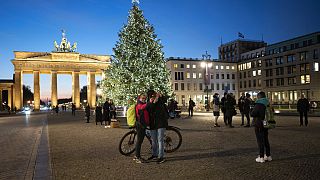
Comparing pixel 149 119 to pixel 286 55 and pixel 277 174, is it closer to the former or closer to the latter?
pixel 277 174

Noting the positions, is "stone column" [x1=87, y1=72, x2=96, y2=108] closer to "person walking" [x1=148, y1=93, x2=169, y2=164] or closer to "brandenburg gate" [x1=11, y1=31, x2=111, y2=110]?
"brandenburg gate" [x1=11, y1=31, x2=111, y2=110]

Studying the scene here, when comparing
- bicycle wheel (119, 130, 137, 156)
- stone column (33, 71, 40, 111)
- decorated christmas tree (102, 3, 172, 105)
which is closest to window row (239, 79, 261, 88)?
stone column (33, 71, 40, 111)

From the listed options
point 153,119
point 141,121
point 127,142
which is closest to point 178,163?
point 153,119

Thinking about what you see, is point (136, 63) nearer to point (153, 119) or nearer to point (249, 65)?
point (153, 119)

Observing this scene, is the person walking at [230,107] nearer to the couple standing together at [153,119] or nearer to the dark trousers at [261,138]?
the dark trousers at [261,138]

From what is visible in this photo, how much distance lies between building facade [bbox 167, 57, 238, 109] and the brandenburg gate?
66.2ft

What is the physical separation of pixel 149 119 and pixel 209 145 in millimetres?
3910

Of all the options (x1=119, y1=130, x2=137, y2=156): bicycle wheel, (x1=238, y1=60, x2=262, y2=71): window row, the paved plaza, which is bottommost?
the paved plaza

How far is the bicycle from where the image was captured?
10.6 m

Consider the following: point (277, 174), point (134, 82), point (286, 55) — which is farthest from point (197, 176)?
point (286, 55)

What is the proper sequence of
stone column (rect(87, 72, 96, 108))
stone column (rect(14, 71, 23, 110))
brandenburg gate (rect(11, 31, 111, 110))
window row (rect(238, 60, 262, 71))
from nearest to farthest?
stone column (rect(14, 71, 23, 110)), brandenburg gate (rect(11, 31, 111, 110)), stone column (rect(87, 72, 96, 108)), window row (rect(238, 60, 262, 71))

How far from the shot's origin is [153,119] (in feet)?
30.1

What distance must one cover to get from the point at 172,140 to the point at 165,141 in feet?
0.78

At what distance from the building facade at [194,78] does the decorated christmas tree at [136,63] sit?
60603 mm
